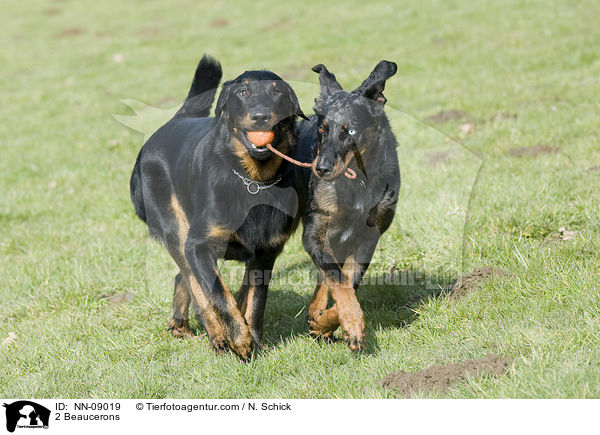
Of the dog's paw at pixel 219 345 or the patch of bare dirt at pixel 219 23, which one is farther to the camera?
the patch of bare dirt at pixel 219 23

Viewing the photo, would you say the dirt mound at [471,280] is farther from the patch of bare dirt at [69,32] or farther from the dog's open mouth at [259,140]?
the patch of bare dirt at [69,32]

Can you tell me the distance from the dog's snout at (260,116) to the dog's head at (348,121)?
354 millimetres

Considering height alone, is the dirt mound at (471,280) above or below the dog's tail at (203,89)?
below

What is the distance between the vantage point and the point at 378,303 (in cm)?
517

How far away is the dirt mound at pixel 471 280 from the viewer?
15.8 feet

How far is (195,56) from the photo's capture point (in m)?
17.0

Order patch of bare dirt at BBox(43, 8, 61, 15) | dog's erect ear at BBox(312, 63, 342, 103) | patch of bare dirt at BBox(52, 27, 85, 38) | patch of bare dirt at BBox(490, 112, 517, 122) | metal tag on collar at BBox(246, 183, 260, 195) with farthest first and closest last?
patch of bare dirt at BBox(43, 8, 61, 15) < patch of bare dirt at BBox(52, 27, 85, 38) < patch of bare dirt at BBox(490, 112, 517, 122) < dog's erect ear at BBox(312, 63, 342, 103) < metal tag on collar at BBox(246, 183, 260, 195)

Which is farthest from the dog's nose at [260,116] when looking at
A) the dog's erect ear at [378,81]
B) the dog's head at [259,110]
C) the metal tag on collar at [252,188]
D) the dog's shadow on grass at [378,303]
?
the dog's shadow on grass at [378,303]

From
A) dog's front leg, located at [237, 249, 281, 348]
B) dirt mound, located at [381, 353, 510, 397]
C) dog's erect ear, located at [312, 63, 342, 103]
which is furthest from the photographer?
dog's front leg, located at [237, 249, 281, 348]

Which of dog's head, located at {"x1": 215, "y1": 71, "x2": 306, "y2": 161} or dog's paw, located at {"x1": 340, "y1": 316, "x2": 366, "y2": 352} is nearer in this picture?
dog's paw, located at {"x1": 340, "y1": 316, "x2": 366, "y2": 352}

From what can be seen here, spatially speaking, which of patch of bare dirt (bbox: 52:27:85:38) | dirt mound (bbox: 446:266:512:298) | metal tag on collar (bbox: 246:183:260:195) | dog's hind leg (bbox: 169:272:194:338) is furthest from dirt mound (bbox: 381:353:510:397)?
patch of bare dirt (bbox: 52:27:85:38)

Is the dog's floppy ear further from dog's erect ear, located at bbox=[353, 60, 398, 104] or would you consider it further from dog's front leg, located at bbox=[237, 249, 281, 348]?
dog's front leg, located at bbox=[237, 249, 281, 348]

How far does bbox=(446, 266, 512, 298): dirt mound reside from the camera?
4.81 metres

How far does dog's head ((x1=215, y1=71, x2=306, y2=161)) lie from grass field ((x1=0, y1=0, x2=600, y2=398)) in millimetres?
1052
